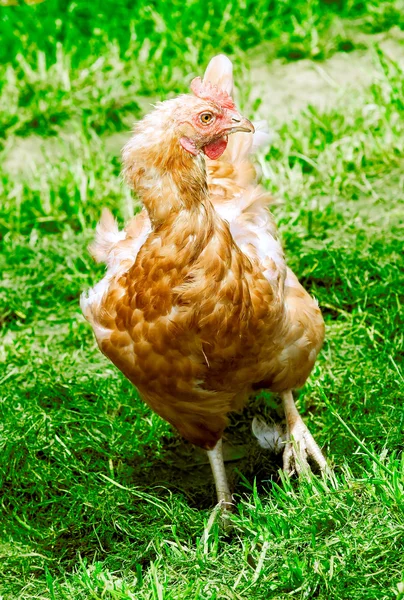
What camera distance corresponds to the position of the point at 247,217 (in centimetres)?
370

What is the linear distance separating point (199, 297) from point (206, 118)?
0.58 meters

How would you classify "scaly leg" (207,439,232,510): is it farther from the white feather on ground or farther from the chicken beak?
the chicken beak

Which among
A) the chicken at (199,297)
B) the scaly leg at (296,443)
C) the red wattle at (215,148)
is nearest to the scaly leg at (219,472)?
the chicken at (199,297)

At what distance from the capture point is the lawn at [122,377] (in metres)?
3.09

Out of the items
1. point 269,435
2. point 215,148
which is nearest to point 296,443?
point 269,435

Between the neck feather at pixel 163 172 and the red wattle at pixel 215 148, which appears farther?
the red wattle at pixel 215 148

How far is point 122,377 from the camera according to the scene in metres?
4.34

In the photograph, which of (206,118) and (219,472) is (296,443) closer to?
(219,472)

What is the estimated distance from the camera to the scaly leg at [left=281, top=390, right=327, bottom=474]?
3.70 metres

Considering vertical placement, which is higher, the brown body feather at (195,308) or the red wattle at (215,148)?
the red wattle at (215,148)

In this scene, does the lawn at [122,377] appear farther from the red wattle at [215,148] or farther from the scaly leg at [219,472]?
the red wattle at [215,148]

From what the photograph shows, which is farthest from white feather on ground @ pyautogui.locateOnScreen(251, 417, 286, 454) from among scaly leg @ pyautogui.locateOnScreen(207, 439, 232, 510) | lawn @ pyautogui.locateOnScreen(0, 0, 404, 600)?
scaly leg @ pyautogui.locateOnScreen(207, 439, 232, 510)

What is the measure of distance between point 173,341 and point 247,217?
28.4 inches

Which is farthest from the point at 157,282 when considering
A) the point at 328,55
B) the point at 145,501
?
the point at 328,55
